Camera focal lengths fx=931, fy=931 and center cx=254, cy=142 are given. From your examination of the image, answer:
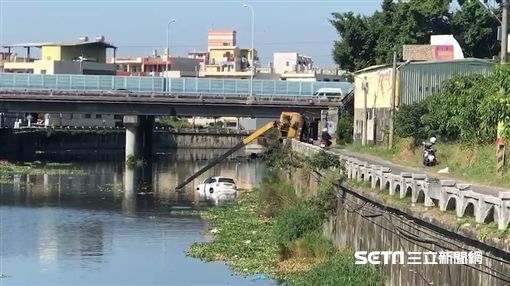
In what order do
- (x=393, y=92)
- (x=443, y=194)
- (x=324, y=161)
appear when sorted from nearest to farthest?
1. (x=443, y=194)
2. (x=324, y=161)
3. (x=393, y=92)

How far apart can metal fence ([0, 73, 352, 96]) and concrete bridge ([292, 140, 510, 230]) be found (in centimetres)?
5623

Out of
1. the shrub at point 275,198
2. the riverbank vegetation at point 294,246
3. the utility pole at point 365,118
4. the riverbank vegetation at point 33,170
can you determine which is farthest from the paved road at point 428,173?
the riverbank vegetation at point 33,170

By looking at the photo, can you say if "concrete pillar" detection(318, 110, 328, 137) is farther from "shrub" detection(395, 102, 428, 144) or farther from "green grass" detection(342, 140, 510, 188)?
"shrub" detection(395, 102, 428, 144)

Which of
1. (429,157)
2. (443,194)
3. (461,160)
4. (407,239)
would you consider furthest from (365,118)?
(443,194)

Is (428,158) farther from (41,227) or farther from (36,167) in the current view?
(36,167)

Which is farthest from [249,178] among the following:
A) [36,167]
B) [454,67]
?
[454,67]

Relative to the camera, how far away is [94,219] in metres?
49.1

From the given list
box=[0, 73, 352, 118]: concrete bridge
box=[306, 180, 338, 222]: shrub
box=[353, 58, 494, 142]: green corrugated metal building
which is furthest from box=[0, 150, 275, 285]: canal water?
box=[353, 58, 494, 142]: green corrugated metal building

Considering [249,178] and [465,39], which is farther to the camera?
[249,178]

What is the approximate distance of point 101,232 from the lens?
4403cm

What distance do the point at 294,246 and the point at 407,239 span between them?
38.3ft

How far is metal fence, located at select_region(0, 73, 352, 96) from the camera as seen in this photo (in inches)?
3410

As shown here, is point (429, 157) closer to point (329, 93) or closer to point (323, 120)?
point (323, 120)

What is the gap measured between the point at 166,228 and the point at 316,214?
12.7m
